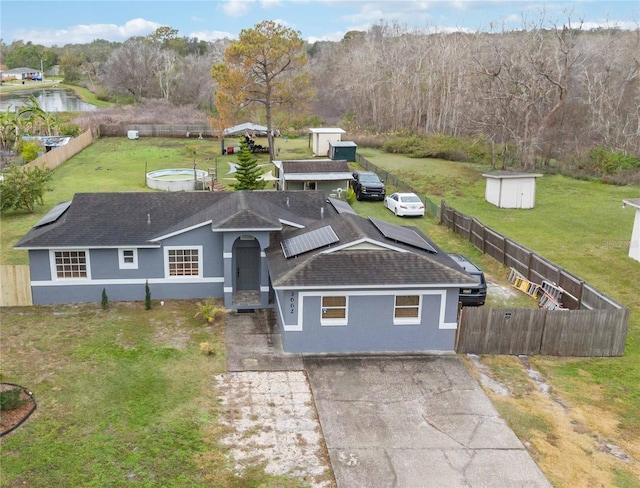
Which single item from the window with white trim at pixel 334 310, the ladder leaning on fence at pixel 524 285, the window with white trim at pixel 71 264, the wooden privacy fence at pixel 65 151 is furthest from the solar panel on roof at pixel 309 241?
the wooden privacy fence at pixel 65 151

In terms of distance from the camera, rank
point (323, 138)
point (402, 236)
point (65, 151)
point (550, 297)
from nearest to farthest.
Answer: point (402, 236)
point (550, 297)
point (65, 151)
point (323, 138)

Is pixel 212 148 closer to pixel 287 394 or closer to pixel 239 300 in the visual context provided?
pixel 239 300

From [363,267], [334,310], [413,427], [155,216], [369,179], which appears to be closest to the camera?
[413,427]

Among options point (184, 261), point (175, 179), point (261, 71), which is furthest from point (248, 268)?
point (261, 71)

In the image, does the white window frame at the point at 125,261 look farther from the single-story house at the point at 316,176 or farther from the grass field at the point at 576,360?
the single-story house at the point at 316,176

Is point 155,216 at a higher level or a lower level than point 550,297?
higher

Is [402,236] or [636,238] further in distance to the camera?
[636,238]

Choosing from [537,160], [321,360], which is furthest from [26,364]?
[537,160]

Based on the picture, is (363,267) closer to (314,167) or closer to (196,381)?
(196,381)
